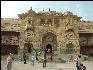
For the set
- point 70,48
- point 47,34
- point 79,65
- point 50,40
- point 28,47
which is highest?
point 47,34

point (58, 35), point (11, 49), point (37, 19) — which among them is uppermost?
point (37, 19)

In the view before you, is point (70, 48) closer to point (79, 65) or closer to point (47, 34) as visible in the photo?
point (47, 34)

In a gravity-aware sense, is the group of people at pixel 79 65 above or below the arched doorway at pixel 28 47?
below

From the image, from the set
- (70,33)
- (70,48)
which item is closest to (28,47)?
(70,48)

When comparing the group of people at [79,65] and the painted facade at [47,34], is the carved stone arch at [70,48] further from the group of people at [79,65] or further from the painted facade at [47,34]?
the group of people at [79,65]

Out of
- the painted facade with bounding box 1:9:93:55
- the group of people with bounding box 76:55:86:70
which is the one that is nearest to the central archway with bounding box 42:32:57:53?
the painted facade with bounding box 1:9:93:55

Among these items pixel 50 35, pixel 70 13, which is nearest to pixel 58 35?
pixel 50 35

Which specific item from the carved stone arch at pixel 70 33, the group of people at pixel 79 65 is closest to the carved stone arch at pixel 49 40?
the carved stone arch at pixel 70 33

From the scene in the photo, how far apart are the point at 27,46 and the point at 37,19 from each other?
6.30m

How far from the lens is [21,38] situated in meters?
44.8

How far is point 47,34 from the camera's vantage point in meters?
45.7

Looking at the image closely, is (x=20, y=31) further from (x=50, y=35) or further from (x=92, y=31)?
(x=92, y=31)

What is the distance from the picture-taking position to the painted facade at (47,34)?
1746 inches

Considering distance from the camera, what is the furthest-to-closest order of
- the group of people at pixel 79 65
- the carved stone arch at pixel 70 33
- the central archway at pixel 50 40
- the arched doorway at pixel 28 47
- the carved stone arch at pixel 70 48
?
the central archway at pixel 50 40 < the carved stone arch at pixel 70 33 < the arched doorway at pixel 28 47 < the carved stone arch at pixel 70 48 < the group of people at pixel 79 65
